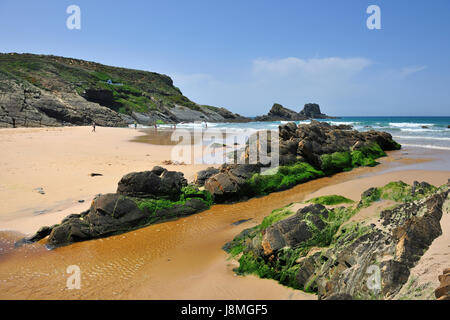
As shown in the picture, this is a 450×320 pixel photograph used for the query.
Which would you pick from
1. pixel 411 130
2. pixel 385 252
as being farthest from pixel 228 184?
pixel 411 130

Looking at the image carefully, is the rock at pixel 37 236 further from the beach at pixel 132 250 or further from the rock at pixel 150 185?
the rock at pixel 150 185

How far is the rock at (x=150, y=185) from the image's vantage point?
297 inches

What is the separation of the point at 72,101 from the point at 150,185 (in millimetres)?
50380

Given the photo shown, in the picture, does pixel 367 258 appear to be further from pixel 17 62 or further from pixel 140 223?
pixel 17 62

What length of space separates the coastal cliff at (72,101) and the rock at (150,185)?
115 feet

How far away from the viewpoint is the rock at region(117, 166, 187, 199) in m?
7.55

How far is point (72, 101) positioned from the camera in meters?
48.4

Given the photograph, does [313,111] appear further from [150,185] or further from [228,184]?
[150,185]

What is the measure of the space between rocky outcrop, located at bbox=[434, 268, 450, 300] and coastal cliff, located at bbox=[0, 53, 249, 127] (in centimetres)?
4227

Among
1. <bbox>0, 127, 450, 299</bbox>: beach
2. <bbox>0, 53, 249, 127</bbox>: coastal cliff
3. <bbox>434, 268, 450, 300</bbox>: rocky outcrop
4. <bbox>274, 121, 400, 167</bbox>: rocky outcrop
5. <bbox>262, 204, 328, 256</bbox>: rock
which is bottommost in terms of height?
<bbox>0, 127, 450, 299</bbox>: beach

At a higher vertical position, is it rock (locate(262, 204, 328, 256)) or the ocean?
the ocean

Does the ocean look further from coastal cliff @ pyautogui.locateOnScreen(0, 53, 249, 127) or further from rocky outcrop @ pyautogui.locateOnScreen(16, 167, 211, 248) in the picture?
rocky outcrop @ pyautogui.locateOnScreen(16, 167, 211, 248)

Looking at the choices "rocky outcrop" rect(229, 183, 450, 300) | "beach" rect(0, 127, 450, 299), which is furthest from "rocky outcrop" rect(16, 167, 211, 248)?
"rocky outcrop" rect(229, 183, 450, 300)
